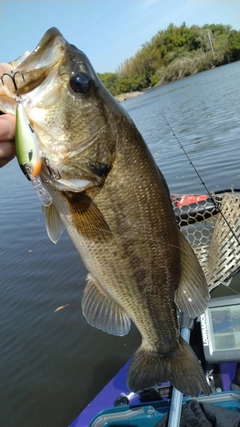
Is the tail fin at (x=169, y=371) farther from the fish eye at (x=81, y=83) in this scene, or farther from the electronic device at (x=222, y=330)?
the fish eye at (x=81, y=83)

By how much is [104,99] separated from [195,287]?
1197mm

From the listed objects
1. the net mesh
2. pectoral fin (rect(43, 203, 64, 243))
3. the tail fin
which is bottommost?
the net mesh

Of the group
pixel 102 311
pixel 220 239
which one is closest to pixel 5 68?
pixel 102 311

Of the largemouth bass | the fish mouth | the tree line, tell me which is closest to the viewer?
the fish mouth

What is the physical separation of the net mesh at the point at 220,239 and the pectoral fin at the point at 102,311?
166 cm

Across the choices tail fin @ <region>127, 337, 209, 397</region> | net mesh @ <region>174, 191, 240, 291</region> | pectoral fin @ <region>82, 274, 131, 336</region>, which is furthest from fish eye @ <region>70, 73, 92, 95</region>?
net mesh @ <region>174, 191, 240, 291</region>

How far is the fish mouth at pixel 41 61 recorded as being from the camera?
1.55 m

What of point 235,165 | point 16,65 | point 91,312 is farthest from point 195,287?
point 235,165

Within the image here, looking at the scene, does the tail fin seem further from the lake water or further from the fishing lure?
the lake water

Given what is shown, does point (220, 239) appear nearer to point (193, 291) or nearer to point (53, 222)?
point (193, 291)

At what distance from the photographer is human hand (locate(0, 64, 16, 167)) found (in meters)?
1.60

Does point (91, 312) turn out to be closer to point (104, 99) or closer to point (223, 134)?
point (104, 99)

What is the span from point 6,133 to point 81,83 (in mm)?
422

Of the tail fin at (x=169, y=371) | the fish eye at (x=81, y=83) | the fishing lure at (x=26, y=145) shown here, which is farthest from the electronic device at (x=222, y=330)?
the fish eye at (x=81, y=83)
